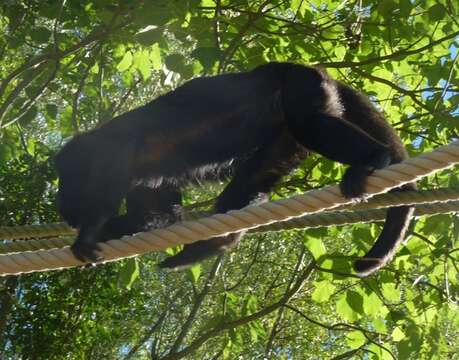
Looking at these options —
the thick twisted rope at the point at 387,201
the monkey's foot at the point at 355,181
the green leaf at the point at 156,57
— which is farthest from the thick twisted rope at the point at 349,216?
the green leaf at the point at 156,57

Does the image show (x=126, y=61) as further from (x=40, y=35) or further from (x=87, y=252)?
(x=87, y=252)

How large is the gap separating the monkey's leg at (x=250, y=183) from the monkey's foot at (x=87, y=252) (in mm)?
621

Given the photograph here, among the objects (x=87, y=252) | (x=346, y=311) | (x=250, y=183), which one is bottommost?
(x=346, y=311)

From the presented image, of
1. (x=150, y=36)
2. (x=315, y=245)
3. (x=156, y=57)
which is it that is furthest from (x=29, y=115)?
(x=315, y=245)

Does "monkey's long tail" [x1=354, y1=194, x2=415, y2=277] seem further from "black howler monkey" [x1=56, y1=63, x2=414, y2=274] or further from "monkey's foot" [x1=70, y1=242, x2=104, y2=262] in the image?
"monkey's foot" [x1=70, y1=242, x2=104, y2=262]

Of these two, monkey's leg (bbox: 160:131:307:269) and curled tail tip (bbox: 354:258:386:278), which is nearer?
curled tail tip (bbox: 354:258:386:278)

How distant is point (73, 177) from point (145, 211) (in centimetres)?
52

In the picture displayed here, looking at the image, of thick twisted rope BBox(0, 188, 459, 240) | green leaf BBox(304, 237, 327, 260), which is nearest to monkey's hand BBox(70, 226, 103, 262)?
thick twisted rope BBox(0, 188, 459, 240)

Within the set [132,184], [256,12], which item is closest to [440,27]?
[256,12]

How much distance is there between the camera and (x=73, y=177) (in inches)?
189

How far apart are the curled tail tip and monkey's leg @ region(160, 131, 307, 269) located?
1045mm

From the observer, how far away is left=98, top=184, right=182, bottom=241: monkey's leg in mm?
4844

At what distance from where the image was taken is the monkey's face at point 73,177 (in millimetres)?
4641

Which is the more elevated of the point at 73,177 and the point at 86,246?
the point at 73,177
